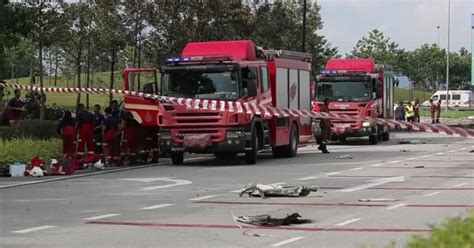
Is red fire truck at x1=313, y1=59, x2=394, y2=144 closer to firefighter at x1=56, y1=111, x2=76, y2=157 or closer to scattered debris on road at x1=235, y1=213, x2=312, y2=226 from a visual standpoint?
firefighter at x1=56, y1=111, x2=76, y2=157

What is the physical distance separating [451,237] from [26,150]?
1591 centimetres

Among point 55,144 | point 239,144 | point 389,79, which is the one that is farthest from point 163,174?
point 389,79

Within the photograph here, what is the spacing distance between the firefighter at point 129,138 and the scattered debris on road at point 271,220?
10439mm

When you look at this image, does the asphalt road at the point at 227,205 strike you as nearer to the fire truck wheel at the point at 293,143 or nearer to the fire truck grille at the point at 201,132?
the fire truck grille at the point at 201,132

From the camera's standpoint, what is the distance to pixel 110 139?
19547 mm

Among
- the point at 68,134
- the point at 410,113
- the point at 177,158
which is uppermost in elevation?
the point at 410,113

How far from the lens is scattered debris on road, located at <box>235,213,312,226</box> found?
977 cm

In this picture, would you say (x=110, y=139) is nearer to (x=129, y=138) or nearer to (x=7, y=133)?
(x=129, y=138)

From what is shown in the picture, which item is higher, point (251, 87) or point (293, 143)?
point (251, 87)

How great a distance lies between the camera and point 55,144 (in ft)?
64.8

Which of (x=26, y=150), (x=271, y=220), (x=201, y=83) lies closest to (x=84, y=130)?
(x=26, y=150)

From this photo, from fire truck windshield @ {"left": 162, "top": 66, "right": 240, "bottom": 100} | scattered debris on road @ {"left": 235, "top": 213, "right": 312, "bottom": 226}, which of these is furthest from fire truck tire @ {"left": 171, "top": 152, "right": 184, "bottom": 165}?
scattered debris on road @ {"left": 235, "top": 213, "right": 312, "bottom": 226}

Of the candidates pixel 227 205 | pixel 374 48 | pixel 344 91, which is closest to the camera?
pixel 227 205

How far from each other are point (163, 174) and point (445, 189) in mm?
6724
